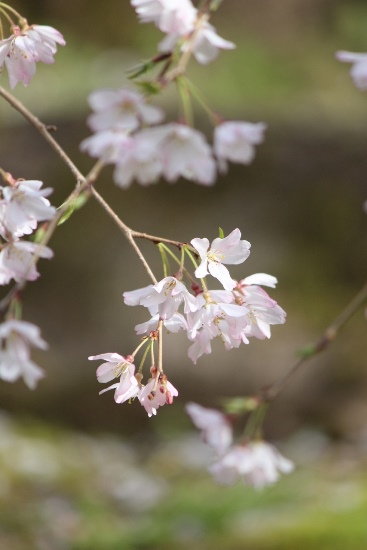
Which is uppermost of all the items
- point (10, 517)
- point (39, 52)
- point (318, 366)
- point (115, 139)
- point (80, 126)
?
point (39, 52)

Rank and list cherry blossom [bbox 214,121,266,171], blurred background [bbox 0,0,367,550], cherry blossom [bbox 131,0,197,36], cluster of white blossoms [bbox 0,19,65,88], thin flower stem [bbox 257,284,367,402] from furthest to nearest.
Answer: blurred background [bbox 0,0,367,550] < cherry blossom [bbox 214,121,266,171] < thin flower stem [bbox 257,284,367,402] < cherry blossom [bbox 131,0,197,36] < cluster of white blossoms [bbox 0,19,65,88]

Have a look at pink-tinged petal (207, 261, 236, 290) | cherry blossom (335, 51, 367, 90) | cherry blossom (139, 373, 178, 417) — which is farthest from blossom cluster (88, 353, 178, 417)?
cherry blossom (335, 51, 367, 90)

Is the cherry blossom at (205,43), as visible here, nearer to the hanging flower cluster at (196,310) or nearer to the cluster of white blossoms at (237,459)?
the hanging flower cluster at (196,310)

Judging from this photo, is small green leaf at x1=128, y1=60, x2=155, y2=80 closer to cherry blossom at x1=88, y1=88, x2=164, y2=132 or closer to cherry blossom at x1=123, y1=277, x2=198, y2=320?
cherry blossom at x1=88, y1=88, x2=164, y2=132

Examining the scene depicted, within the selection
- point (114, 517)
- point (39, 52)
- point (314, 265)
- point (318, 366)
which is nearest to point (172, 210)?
point (314, 265)

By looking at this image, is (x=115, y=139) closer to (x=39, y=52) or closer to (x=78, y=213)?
(x=39, y=52)
